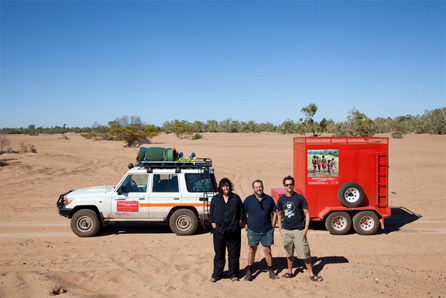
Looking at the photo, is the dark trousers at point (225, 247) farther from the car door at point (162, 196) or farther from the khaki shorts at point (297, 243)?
the car door at point (162, 196)

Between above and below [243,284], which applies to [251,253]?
above

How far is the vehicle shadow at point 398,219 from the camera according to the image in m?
11.3

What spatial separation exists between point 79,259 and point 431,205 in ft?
44.2

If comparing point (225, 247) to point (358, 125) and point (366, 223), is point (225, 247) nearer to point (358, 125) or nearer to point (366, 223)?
point (366, 223)

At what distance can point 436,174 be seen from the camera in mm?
21953

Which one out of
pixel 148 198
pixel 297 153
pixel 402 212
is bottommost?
pixel 402 212

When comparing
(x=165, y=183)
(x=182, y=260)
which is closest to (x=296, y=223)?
(x=182, y=260)

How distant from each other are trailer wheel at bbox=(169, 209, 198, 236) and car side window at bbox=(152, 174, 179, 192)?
650mm

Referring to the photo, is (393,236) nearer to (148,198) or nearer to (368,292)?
(368,292)

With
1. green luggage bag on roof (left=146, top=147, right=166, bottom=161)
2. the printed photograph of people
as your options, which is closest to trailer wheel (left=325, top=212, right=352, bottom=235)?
the printed photograph of people

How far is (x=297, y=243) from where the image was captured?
21.0ft

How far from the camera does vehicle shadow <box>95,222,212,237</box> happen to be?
10.3 meters

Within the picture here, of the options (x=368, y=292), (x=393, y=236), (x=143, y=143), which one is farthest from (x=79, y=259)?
(x=143, y=143)

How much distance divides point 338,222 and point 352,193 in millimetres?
940
